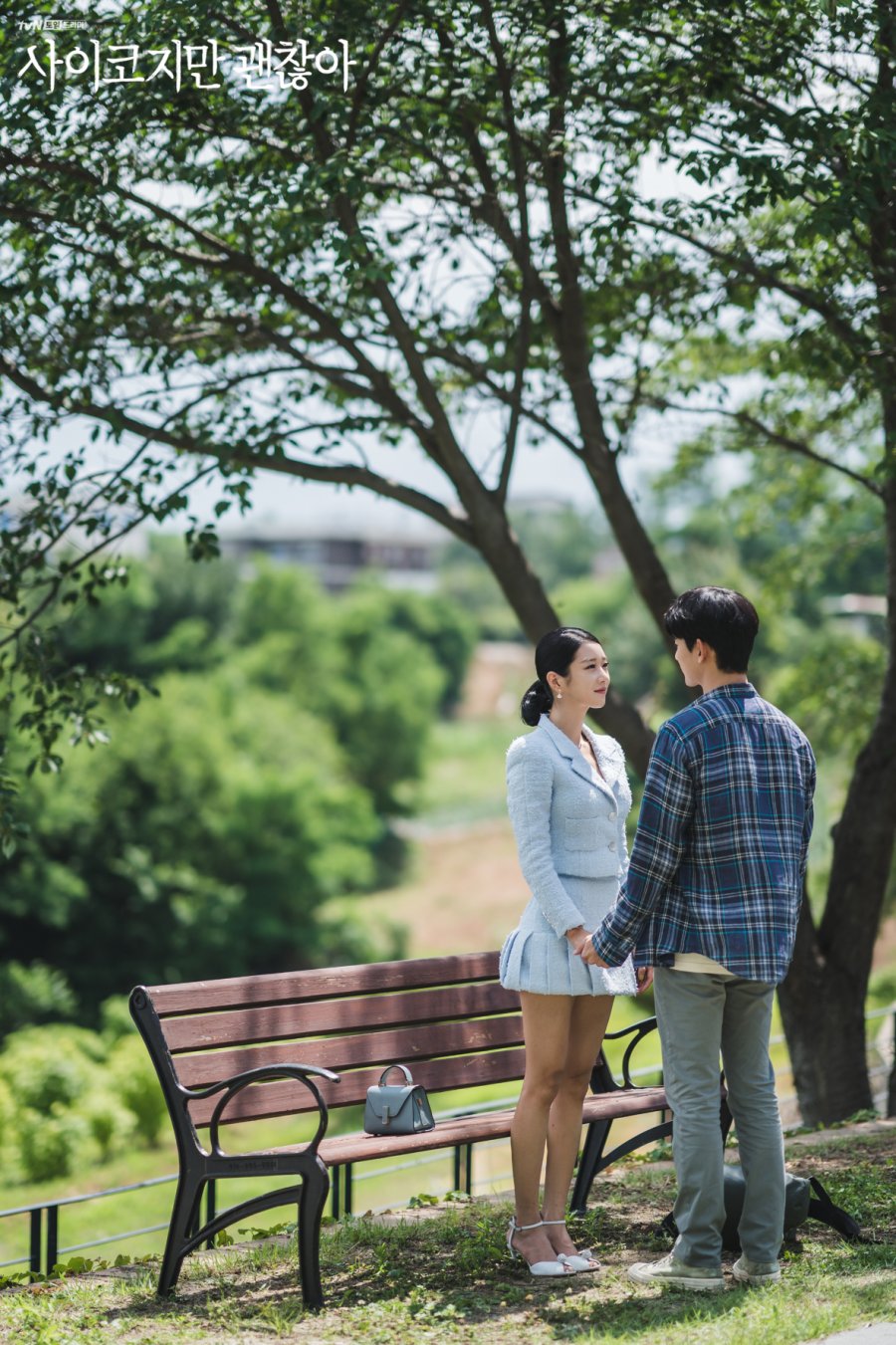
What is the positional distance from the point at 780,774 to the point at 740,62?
3.82 meters

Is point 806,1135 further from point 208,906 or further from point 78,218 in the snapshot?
point 208,906

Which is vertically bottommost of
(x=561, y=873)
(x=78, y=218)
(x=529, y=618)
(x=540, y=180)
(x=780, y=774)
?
(x=561, y=873)

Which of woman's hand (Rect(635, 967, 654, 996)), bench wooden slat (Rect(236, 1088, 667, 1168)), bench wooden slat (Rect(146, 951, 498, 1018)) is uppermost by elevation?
woman's hand (Rect(635, 967, 654, 996))

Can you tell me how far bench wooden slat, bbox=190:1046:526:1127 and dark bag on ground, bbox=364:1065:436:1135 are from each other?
170 millimetres

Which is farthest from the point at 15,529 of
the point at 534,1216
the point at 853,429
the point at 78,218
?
the point at 853,429

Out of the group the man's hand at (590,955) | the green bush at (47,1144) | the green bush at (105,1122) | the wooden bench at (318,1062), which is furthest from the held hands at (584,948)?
the green bush at (105,1122)

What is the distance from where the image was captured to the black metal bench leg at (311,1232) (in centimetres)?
408

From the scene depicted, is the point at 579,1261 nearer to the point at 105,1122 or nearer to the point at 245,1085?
the point at 245,1085

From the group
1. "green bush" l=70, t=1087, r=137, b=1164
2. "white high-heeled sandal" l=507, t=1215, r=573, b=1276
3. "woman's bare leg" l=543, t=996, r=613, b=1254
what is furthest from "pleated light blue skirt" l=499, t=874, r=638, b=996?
"green bush" l=70, t=1087, r=137, b=1164

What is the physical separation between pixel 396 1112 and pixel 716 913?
1247 millimetres

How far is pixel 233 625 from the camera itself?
192ft

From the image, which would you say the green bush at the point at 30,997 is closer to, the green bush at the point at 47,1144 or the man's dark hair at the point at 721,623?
the green bush at the point at 47,1144

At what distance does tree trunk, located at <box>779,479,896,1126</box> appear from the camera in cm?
786

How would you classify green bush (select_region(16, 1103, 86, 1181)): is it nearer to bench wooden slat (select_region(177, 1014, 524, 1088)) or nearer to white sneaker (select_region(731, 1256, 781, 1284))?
bench wooden slat (select_region(177, 1014, 524, 1088))
